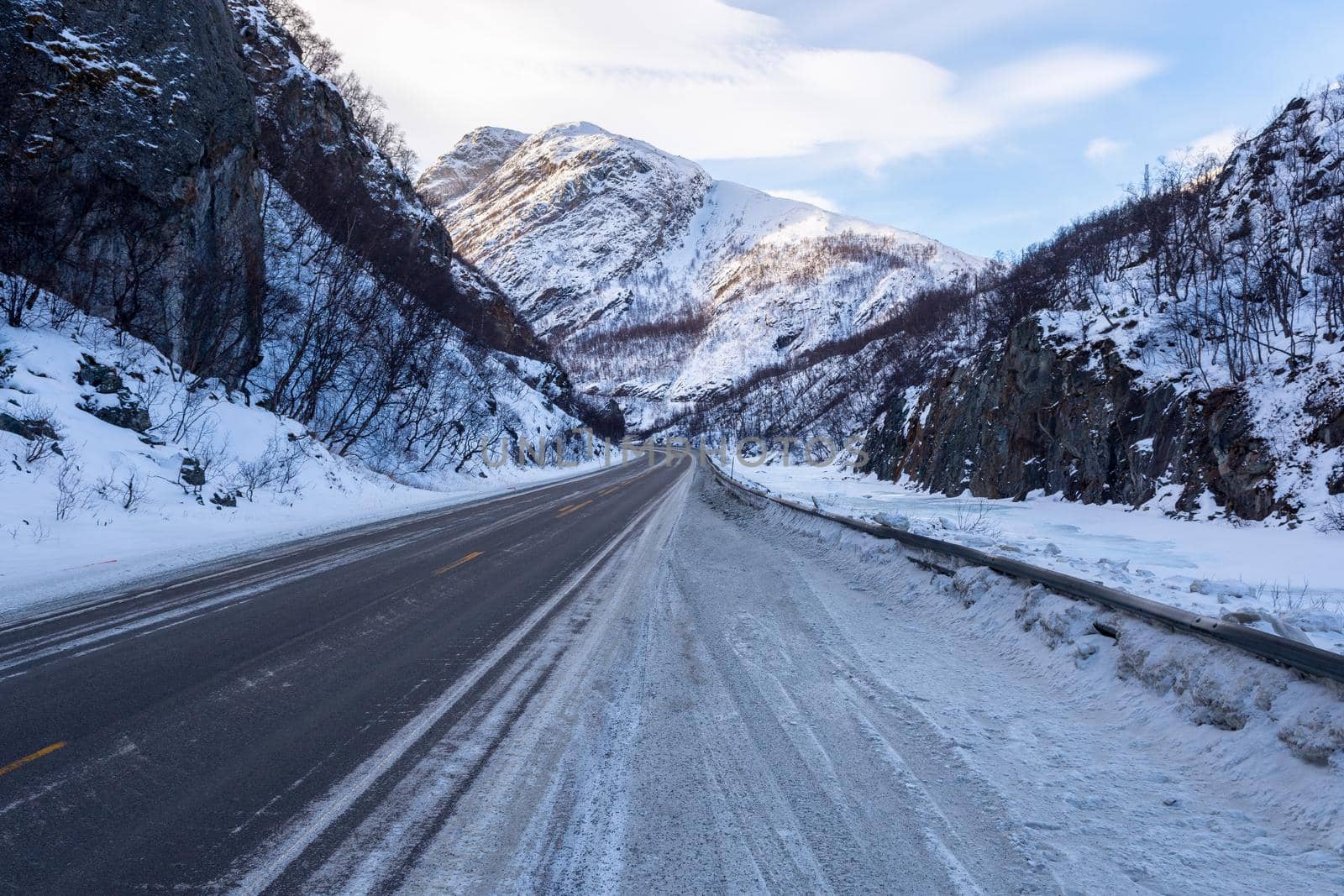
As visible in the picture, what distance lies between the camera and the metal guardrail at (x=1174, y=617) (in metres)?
3.40

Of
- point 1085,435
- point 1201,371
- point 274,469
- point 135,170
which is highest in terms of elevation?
point 135,170

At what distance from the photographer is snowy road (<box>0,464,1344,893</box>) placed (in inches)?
104

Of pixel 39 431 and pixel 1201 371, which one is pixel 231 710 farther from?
pixel 1201 371

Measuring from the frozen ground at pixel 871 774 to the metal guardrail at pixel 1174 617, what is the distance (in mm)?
118

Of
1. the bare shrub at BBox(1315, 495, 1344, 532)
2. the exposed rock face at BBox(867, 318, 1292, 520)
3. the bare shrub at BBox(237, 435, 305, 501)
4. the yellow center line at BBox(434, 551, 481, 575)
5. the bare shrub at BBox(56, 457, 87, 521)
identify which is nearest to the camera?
the yellow center line at BBox(434, 551, 481, 575)

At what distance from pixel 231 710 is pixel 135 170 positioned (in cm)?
2055

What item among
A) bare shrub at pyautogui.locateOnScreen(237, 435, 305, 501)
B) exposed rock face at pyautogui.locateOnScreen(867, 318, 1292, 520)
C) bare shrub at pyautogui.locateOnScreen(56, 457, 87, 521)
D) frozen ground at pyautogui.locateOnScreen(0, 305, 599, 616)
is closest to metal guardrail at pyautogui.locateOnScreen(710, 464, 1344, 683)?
exposed rock face at pyautogui.locateOnScreen(867, 318, 1292, 520)

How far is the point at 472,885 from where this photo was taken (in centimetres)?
249

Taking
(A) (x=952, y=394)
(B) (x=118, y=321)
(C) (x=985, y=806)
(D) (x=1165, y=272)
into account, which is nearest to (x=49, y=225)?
(B) (x=118, y=321)

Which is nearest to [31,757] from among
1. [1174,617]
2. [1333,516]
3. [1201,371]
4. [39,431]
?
[1174,617]

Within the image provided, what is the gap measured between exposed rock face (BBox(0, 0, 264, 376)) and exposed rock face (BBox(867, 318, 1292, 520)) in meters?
26.3

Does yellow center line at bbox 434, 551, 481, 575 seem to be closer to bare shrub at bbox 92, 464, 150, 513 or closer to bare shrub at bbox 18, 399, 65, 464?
bare shrub at bbox 92, 464, 150, 513

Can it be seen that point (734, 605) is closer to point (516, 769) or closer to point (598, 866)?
point (516, 769)

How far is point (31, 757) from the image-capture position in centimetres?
336
